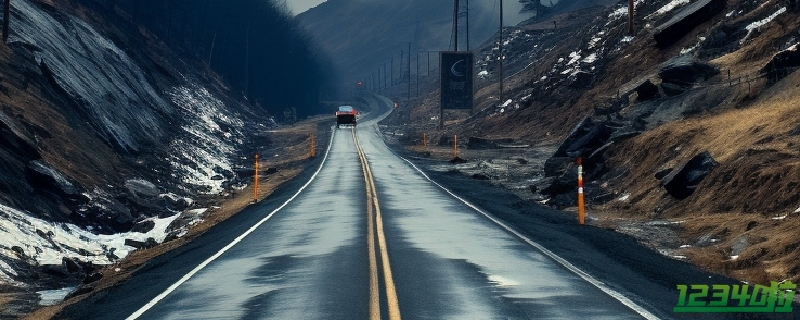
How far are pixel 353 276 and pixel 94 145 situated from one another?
26037 millimetres

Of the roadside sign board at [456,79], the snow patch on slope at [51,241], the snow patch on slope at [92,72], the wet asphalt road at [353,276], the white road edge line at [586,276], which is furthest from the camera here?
the roadside sign board at [456,79]

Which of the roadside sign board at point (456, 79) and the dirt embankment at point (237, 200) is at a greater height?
the roadside sign board at point (456, 79)

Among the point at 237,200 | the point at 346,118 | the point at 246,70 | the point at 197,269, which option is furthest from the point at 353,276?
the point at 246,70

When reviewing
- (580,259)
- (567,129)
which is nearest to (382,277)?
(580,259)

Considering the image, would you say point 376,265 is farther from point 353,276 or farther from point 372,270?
point 353,276

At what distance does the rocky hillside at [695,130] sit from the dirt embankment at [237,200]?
1001 centimetres

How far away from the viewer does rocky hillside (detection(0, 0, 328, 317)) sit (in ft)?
81.5

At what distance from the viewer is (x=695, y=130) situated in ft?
101

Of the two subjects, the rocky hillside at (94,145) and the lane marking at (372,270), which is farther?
the rocky hillside at (94,145)

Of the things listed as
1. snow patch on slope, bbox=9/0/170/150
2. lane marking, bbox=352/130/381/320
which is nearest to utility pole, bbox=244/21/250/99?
snow patch on slope, bbox=9/0/170/150

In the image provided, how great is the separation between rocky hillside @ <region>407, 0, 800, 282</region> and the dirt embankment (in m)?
10.0

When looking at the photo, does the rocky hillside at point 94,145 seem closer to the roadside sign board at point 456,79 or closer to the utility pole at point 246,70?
the roadside sign board at point 456,79

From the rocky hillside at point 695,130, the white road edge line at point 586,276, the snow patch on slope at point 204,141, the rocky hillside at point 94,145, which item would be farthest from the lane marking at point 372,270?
the snow patch on slope at point 204,141

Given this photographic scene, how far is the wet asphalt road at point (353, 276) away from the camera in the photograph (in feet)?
41.1
